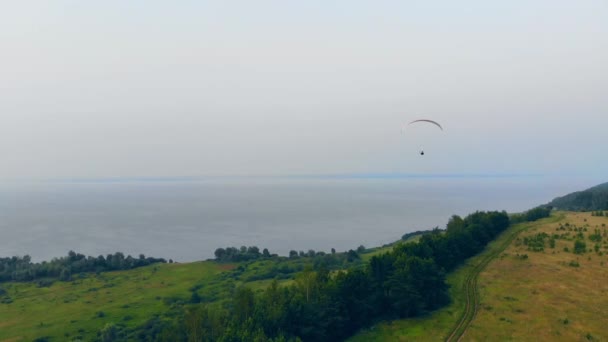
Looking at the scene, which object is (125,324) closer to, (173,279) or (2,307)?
(173,279)

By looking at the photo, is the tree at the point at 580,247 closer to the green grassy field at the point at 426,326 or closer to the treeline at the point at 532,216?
the green grassy field at the point at 426,326

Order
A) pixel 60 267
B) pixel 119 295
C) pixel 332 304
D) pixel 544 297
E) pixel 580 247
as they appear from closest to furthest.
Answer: pixel 544 297 → pixel 332 304 → pixel 580 247 → pixel 119 295 → pixel 60 267

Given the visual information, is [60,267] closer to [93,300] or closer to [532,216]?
[93,300]

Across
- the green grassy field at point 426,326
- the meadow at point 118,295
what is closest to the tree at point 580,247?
the green grassy field at point 426,326

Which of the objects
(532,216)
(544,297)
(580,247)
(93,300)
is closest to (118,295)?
(93,300)

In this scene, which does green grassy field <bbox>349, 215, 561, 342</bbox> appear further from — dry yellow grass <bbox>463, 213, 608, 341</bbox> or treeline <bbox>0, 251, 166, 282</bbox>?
treeline <bbox>0, 251, 166, 282</bbox>

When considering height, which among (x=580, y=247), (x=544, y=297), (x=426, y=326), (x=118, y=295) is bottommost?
(x=118, y=295)
